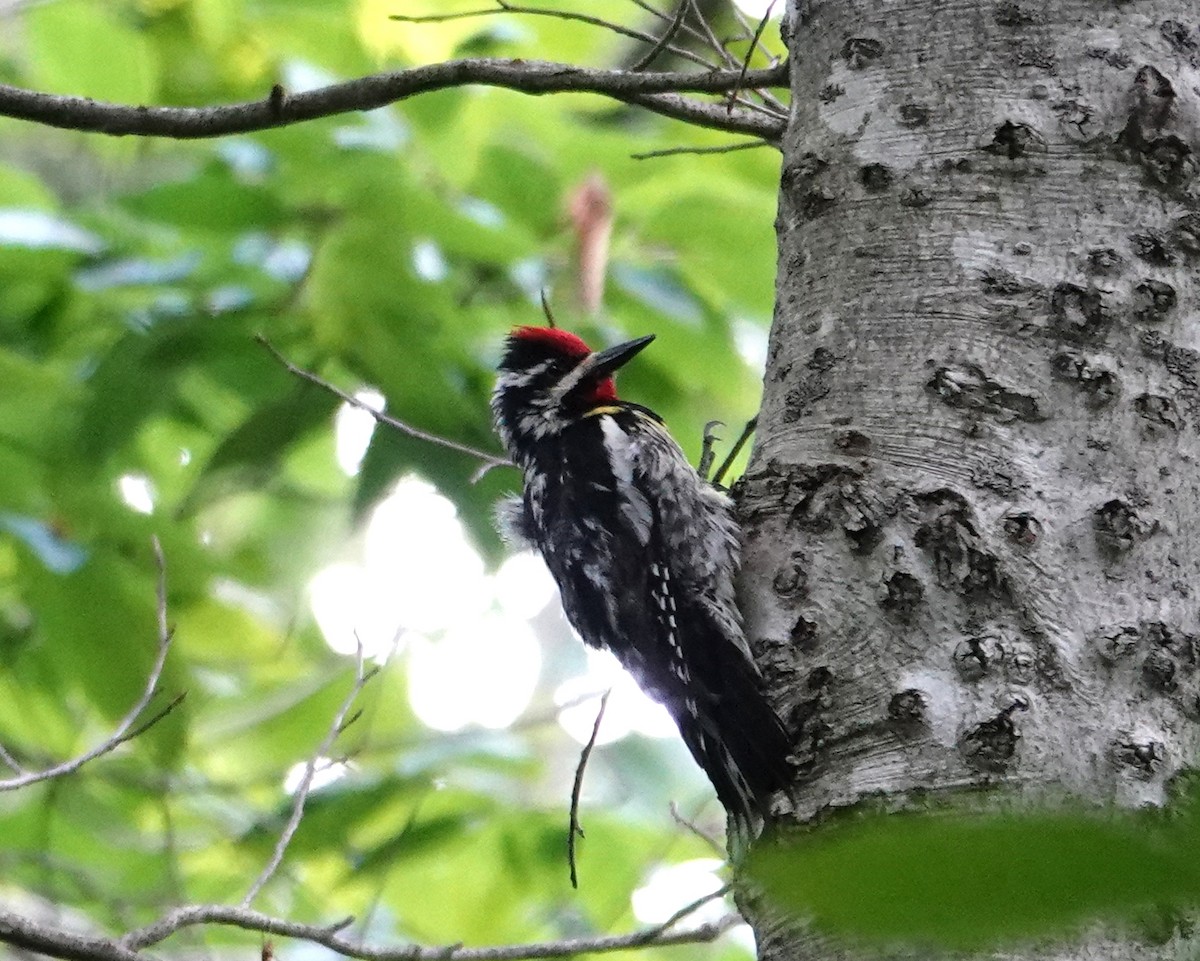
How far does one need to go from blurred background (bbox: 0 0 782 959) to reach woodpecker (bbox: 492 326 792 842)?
0.42 ft

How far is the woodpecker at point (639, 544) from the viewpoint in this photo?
1982 millimetres

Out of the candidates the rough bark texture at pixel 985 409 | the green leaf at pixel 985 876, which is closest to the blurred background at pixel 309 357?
the rough bark texture at pixel 985 409

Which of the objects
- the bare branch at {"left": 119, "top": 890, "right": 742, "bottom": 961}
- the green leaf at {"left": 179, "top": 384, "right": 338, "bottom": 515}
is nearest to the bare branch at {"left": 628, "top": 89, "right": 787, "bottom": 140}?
→ the green leaf at {"left": 179, "top": 384, "right": 338, "bottom": 515}

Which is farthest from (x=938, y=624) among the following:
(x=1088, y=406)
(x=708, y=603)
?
(x=708, y=603)

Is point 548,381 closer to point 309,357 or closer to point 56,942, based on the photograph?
point 309,357

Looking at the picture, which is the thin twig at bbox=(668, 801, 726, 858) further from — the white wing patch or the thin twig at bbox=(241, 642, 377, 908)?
the thin twig at bbox=(241, 642, 377, 908)

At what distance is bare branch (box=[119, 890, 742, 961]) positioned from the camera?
5.87 feet

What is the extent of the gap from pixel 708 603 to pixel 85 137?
8.47 feet

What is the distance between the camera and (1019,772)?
1577 mm

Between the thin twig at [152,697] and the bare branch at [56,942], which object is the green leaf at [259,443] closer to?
the thin twig at [152,697]

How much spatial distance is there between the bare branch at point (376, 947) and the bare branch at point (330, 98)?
1.19m

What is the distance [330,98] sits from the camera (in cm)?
224

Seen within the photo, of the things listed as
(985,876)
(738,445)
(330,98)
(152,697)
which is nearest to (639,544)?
(738,445)

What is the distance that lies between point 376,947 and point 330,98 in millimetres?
1362
